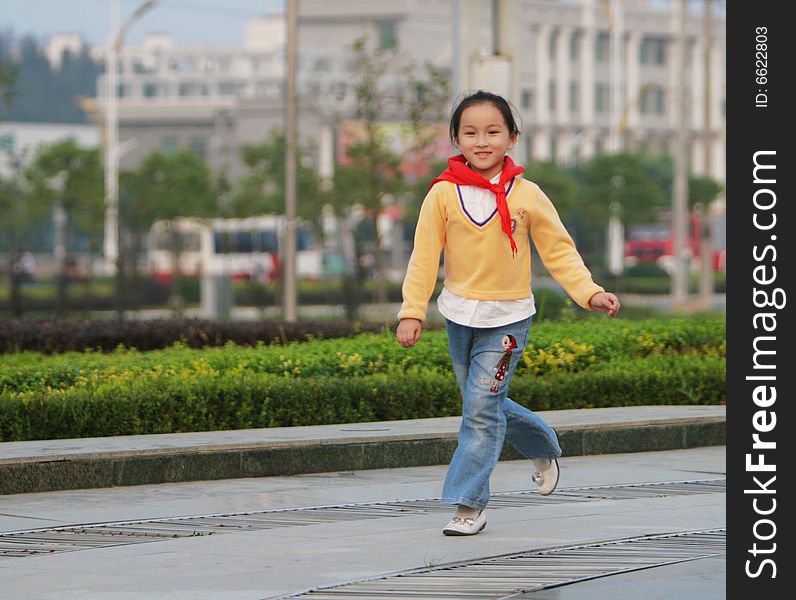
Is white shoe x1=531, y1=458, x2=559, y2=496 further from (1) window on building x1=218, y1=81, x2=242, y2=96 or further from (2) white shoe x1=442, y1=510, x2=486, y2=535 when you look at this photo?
(1) window on building x1=218, y1=81, x2=242, y2=96

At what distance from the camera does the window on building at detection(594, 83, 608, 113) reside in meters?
110

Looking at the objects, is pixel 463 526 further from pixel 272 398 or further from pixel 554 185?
pixel 554 185

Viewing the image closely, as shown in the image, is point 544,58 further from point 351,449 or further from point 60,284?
point 351,449

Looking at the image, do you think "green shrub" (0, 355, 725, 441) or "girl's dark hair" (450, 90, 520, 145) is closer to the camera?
"girl's dark hair" (450, 90, 520, 145)

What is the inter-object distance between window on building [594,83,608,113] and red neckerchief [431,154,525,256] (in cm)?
10511

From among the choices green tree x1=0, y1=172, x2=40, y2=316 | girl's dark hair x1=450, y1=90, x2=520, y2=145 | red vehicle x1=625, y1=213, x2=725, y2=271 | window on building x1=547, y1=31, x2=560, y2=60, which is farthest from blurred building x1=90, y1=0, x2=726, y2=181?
girl's dark hair x1=450, y1=90, x2=520, y2=145

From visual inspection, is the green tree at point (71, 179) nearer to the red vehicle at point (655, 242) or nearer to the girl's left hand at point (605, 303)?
the red vehicle at point (655, 242)

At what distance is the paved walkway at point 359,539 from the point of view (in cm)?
547

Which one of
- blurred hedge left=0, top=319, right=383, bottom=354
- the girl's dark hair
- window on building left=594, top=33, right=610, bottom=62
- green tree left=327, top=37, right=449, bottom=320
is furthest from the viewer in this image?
window on building left=594, top=33, right=610, bottom=62

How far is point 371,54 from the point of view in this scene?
3081cm

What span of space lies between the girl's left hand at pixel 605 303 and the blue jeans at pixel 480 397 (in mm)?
308

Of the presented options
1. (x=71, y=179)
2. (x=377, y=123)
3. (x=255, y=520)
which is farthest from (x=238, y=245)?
(x=255, y=520)

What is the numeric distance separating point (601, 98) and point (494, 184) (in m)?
106
